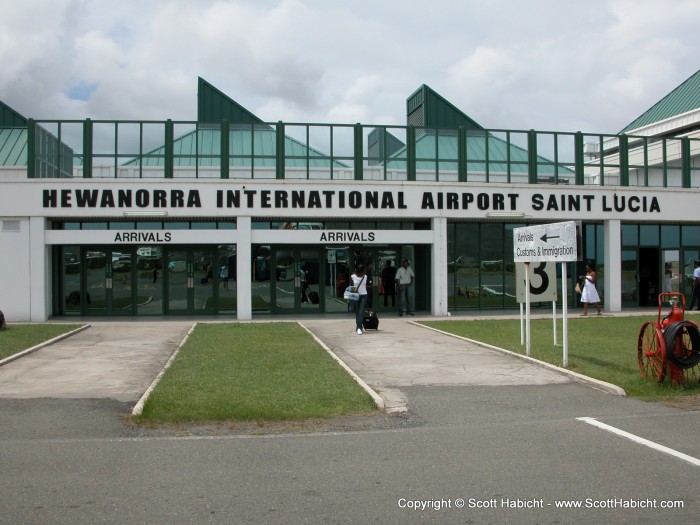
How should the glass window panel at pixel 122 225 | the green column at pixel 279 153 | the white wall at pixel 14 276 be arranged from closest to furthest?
the white wall at pixel 14 276
the green column at pixel 279 153
the glass window panel at pixel 122 225

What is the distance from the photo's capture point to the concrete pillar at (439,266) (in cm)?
2284

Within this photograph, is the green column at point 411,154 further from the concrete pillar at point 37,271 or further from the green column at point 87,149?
the concrete pillar at point 37,271

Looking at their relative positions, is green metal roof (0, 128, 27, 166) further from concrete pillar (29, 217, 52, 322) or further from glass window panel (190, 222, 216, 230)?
glass window panel (190, 222, 216, 230)

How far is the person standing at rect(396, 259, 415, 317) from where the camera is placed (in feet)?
74.3

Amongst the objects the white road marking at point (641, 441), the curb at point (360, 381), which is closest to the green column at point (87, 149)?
the curb at point (360, 381)

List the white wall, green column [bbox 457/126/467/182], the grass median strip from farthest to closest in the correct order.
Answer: green column [bbox 457/126/467/182], the white wall, the grass median strip

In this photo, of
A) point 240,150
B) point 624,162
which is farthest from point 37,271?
point 624,162

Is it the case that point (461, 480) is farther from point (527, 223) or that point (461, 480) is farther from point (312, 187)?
point (527, 223)

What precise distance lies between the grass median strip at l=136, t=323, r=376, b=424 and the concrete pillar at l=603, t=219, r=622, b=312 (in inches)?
553

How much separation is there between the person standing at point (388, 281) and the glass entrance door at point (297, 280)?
7.68 feet

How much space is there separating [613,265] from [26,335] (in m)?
18.9

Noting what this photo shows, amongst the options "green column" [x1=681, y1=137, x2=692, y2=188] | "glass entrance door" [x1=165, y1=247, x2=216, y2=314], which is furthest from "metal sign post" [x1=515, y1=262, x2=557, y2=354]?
"green column" [x1=681, y1=137, x2=692, y2=188]

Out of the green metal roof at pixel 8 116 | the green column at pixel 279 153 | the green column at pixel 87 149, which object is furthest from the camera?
the green metal roof at pixel 8 116

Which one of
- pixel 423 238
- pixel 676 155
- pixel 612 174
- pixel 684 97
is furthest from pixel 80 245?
pixel 684 97
